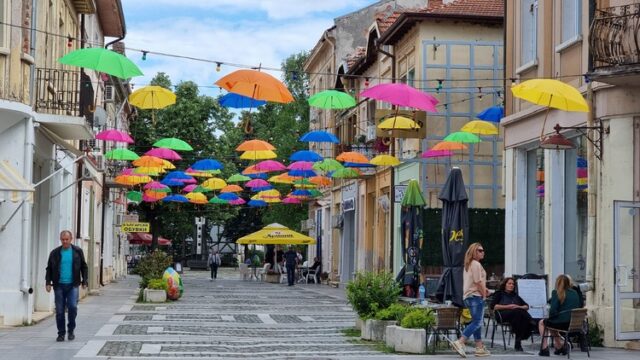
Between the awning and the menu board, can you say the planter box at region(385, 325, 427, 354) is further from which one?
the awning

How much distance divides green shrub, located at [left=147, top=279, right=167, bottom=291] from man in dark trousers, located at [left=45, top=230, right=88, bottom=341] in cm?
1277

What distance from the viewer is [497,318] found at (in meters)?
17.0

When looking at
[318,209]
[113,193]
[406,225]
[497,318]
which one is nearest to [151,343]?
[497,318]

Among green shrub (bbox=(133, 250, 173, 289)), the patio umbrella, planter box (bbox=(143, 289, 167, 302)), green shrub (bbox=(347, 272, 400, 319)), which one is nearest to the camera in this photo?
green shrub (bbox=(347, 272, 400, 319))

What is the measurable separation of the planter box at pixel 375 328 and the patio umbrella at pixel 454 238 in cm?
198

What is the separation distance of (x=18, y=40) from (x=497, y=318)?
996 cm

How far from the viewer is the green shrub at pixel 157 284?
30031 millimetres

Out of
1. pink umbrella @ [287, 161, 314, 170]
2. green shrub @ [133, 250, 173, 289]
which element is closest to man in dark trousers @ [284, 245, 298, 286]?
pink umbrella @ [287, 161, 314, 170]

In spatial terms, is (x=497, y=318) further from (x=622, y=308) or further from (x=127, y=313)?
(x=127, y=313)

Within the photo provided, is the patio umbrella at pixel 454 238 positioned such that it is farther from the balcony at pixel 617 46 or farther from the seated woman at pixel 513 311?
the balcony at pixel 617 46

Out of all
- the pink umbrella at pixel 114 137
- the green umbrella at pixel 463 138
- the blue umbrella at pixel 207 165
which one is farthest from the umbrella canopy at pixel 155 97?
the blue umbrella at pixel 207 165

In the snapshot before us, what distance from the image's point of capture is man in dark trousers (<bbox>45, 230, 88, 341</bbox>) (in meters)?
17.1

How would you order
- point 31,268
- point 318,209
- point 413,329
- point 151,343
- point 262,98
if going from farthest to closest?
1. point 318,209
2. point 31,268
3. point 262,98
4. point 151,343
5. point 413,329

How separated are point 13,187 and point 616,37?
10.2 metres
